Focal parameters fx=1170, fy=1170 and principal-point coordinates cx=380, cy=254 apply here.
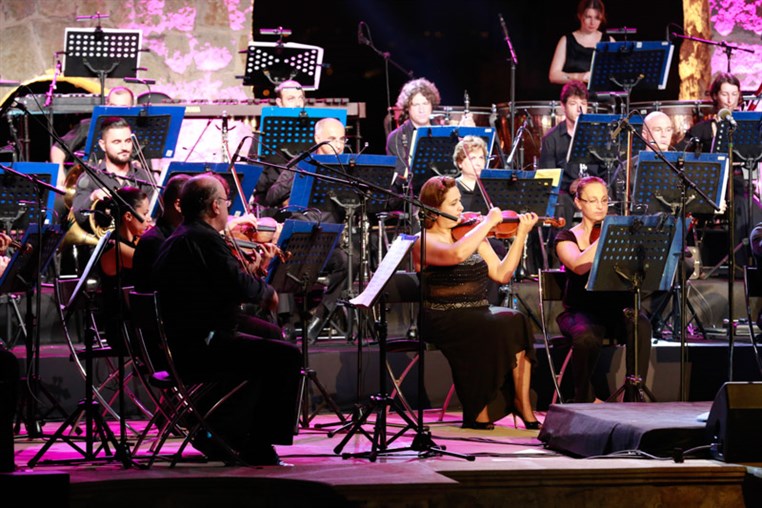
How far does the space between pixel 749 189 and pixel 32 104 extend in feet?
18.5

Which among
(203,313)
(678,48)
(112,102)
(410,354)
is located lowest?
(410,354)

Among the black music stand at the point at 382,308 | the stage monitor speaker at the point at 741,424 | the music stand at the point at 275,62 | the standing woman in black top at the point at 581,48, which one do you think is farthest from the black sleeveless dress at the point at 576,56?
the stage monitor speaker at the point at 741,424

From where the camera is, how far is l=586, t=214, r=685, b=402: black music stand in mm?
6328

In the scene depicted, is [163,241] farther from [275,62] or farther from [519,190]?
[275,62]

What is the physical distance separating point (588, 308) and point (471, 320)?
0.87 metres

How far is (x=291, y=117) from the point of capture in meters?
7.96

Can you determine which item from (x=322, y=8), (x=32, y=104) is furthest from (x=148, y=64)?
(x=322, y=8)

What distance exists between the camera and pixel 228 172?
7.16 m

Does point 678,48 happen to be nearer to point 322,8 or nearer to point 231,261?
point 322,8

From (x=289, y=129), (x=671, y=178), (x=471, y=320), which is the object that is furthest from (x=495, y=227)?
(x=289, y=129)

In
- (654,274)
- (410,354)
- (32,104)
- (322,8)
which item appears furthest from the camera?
(322,8)

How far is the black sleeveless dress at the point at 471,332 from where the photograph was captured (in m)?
6.50

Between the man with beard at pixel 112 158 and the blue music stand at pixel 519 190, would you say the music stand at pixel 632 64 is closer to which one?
the blue music stand at pixel 519 190

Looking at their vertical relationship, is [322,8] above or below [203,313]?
above
